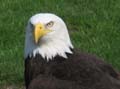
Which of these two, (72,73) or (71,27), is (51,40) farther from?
(71,27)

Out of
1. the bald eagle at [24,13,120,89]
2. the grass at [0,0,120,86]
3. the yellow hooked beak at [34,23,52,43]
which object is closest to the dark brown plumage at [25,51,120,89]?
the bald eagle at [24,13,120,89]

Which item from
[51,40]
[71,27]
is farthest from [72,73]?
[71,27]

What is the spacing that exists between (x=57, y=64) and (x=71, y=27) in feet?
12.8

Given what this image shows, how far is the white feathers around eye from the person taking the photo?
801 cm

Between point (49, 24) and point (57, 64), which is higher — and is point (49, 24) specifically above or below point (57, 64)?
above

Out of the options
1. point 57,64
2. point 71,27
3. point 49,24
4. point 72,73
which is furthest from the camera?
point 71,27

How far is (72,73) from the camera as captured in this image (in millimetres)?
7695

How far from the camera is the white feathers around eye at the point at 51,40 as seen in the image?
801cm

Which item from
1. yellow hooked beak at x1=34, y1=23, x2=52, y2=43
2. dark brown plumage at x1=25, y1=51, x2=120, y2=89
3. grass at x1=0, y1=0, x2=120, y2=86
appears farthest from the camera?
grass at x1=0, y1=0, x2=120, y2=86

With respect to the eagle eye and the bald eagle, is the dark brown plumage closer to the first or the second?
the bald eagle

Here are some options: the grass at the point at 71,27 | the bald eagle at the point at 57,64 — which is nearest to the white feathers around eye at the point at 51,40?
the bald eagle at the point at 57,64

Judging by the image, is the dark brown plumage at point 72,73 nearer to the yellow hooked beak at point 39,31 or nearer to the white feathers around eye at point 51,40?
the white feathers around eye at point 51,40

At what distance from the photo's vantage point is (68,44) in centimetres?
815

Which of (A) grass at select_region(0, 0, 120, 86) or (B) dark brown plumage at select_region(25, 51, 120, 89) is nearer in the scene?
(B) dark brown plumage at select_region(25, 51, 120, 89)
